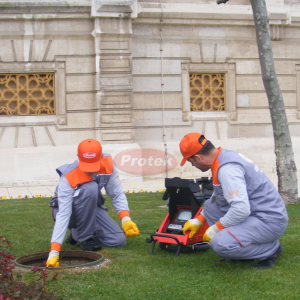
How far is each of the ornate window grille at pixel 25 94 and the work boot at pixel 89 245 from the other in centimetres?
810

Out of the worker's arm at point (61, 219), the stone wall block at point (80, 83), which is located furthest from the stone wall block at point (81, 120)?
the worker's arm at point (61, 219)

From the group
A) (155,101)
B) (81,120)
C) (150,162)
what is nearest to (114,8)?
(155,101)

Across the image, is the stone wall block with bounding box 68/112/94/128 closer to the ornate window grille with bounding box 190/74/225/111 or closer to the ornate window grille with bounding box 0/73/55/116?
the ornate window grille with bounding box 0/73/55/116

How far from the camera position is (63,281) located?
3.54 metres

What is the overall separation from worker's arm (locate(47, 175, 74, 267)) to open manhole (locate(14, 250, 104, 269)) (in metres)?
0.24

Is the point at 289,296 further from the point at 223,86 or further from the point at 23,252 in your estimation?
the point at 223,86

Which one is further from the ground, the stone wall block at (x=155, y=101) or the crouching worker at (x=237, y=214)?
the stone wall block at (x=155, y=101)

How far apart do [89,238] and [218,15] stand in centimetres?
973

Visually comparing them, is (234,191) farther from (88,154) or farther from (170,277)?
(88,154)

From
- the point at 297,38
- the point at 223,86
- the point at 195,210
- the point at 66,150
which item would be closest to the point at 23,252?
the point at 195,210

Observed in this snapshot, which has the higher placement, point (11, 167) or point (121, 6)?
point (121, 6)

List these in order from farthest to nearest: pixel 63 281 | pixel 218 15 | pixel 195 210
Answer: pixel 218 15
pixel 195 210
pixel 63 281

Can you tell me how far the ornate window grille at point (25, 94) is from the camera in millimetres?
12148

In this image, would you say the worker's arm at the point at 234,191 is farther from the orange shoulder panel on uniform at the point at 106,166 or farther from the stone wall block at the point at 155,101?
the stone wall block at the point at 155,101
